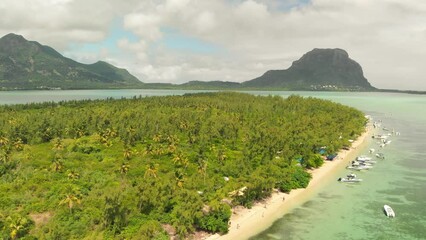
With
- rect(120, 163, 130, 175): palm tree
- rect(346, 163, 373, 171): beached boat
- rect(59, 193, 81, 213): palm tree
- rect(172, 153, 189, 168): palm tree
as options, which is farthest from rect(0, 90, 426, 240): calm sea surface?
rect(120, 163, 130, 175): palm tree

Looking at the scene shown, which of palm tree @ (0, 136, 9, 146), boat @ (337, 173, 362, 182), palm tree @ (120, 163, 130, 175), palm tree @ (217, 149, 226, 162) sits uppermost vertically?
palm tree @ (0, 136, 9, 146)

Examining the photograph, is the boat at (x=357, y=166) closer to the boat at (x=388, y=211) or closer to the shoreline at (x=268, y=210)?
the shoreline at (x=268, y=210)

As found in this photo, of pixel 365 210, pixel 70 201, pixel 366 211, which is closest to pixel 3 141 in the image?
pixel 70 201

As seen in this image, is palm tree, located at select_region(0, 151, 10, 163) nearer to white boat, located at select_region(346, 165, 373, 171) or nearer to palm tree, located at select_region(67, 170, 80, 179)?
palm tree, located at select_region(67, 170, 80, 179)

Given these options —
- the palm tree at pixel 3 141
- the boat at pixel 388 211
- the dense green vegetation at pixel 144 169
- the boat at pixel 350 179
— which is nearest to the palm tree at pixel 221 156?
the dense green vegetation at pixel 144 169

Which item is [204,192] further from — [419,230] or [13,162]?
[13,162]

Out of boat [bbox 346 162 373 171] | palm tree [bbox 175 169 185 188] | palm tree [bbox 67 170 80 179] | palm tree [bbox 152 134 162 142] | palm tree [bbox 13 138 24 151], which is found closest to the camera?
palm tree [bbox 175 169 185 188]
